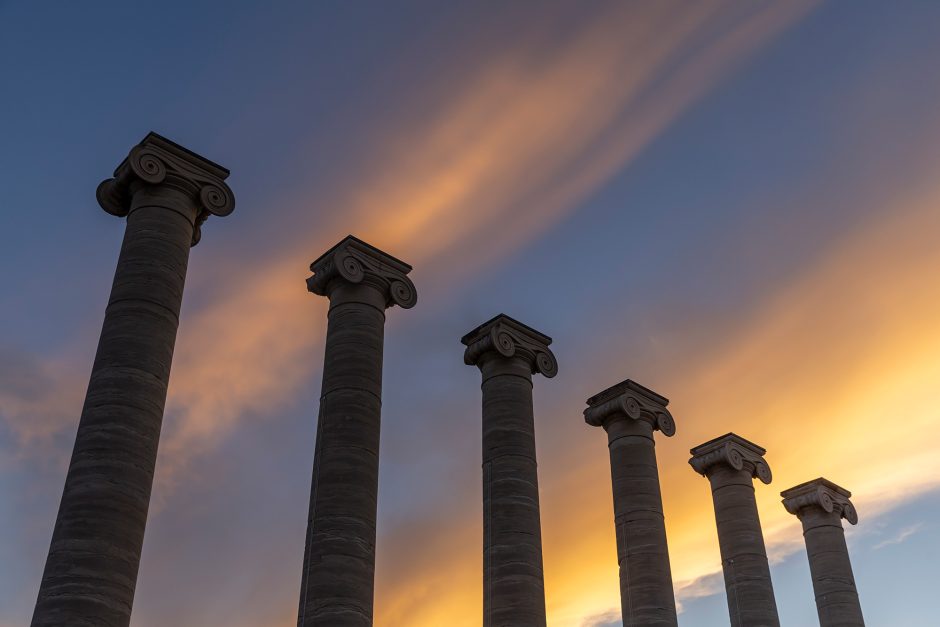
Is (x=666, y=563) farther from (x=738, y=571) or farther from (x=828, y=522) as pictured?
(x=828, y=522)

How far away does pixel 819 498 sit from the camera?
218 ft

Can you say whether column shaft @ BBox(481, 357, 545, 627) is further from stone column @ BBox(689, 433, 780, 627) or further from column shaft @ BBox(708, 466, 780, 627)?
column shaft @ BBox(708, 466, 780, 627)

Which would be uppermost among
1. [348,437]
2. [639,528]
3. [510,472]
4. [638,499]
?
[638,499]

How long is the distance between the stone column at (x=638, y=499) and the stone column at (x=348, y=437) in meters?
16.8

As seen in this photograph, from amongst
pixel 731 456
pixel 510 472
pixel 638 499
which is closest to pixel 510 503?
pixel 510 472

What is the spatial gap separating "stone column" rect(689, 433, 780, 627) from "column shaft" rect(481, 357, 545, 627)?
1799cm

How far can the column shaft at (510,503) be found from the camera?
4184 cm

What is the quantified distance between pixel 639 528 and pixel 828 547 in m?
23.2

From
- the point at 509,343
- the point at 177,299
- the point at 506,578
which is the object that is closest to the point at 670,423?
the point at 509,343

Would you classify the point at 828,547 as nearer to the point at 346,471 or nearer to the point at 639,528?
the point at 639,528

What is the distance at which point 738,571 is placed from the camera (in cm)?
5716

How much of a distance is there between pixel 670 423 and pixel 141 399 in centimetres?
3326

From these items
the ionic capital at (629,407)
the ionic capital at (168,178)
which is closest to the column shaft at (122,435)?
the ionic capital at (168,178)

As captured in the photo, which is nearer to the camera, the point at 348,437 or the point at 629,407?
the point at 348,437
